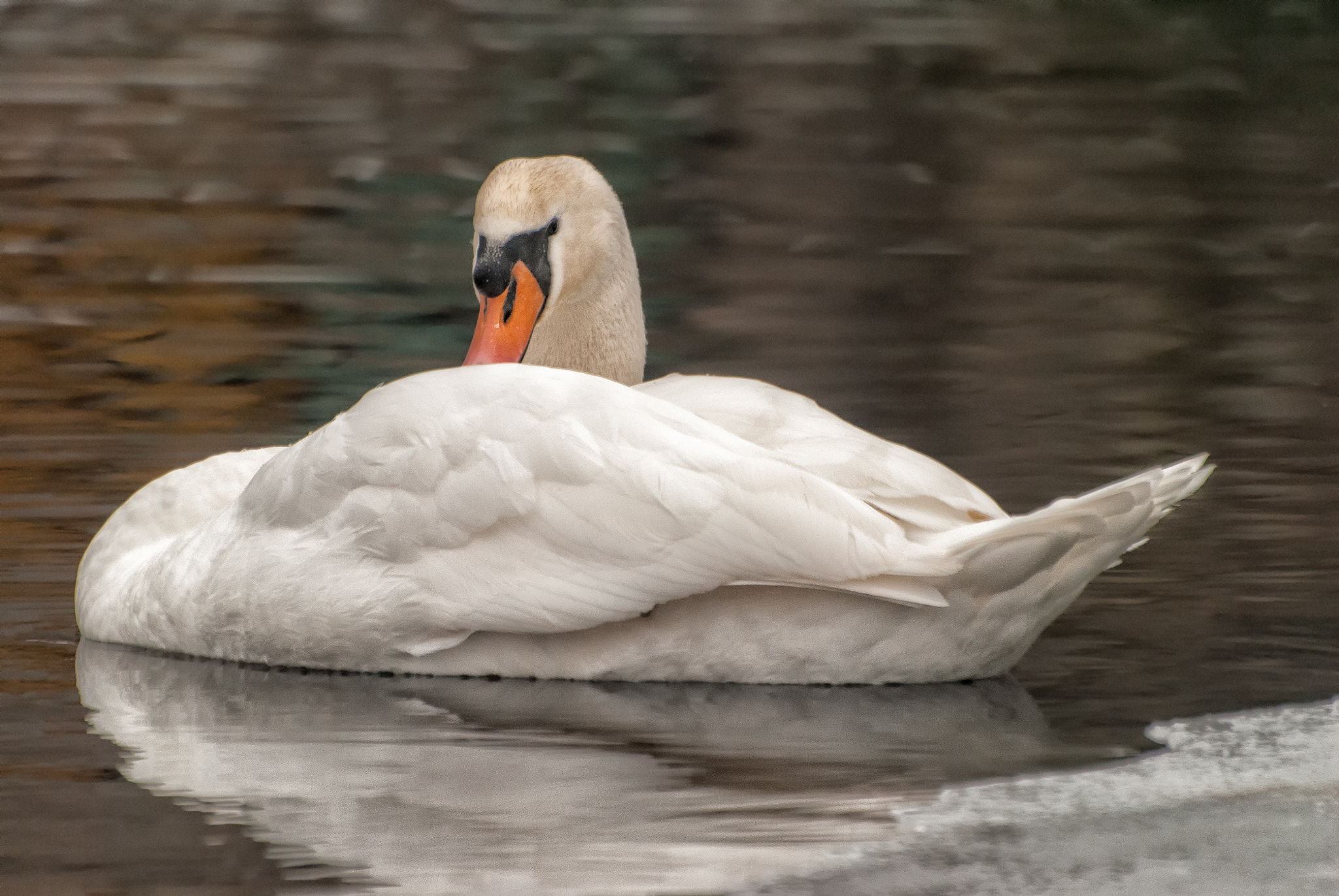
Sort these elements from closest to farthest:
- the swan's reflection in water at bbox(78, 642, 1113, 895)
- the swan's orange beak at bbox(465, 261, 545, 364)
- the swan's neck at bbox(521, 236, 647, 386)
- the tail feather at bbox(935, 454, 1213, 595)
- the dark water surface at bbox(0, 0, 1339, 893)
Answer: the swan's reflection in water at bbox(78, 642, 1113, 895) → the dark water surface at bbox(0, 0, 1339, 893) → the tail feather at bbox(935, 454, 1213, 595) → the swan's orange beak at bbox(465, 261, 545, 364) → the swan's neck at bbox(521, 236, 647, 386)

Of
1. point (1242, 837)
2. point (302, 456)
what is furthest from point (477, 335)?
point (1242, 837)

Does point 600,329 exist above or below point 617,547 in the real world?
above

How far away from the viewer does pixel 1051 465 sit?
8023 millimetres

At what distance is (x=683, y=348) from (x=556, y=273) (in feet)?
11.4

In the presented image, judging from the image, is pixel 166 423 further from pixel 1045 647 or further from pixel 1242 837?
pixel 1242 837

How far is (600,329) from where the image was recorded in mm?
7230

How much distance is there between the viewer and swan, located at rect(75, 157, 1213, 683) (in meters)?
5.46

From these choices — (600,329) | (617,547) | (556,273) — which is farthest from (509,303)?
(617,547)

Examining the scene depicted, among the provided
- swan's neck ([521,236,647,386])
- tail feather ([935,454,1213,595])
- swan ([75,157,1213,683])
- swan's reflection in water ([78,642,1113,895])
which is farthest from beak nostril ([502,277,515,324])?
tail feather ([935,454,1213,595])

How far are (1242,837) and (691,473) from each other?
1.64m

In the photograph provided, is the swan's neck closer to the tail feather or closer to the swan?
the swan

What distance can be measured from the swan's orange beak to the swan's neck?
221mm

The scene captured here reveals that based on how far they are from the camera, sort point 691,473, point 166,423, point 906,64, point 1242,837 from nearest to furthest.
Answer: point 1242,837 → point 691,473 → point 166,423 → point 906,64

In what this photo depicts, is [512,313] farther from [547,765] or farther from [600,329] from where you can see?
[547,765]
